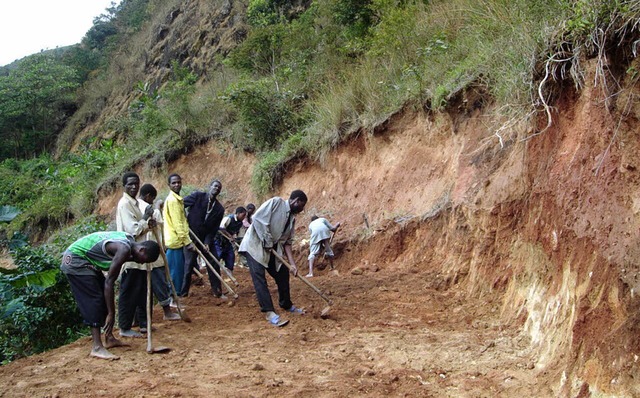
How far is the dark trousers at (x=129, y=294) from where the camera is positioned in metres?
6.04

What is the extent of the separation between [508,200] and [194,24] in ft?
74.3

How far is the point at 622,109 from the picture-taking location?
15.4 ft

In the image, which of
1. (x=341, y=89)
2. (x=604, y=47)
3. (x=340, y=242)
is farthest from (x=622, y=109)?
(x=341, y=89)

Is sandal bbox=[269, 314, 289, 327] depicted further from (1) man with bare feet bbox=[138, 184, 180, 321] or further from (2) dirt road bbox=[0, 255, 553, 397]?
(1) man with bare feet bbox=[138, 184, 180, 321]

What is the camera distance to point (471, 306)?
6.58m

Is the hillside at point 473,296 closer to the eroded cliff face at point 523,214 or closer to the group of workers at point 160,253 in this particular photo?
the eroded cliff face at point 523,214

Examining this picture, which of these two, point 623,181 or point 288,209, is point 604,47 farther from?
point 288,209

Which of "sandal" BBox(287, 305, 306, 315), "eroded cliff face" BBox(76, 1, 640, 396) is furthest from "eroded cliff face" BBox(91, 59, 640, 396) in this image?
"sandal" BBox(287, 305, 306, 315)

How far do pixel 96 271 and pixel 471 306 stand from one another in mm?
3980

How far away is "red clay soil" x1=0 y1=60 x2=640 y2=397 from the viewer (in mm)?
4246

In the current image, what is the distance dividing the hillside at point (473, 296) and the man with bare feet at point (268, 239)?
0.30 m

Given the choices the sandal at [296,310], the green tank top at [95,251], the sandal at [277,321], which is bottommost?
the sandal at [296,310]

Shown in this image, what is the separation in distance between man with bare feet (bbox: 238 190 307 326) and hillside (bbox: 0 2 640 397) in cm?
30

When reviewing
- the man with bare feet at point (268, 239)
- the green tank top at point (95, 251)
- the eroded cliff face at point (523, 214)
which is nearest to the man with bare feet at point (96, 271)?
the green tank top at point (95, 251)
